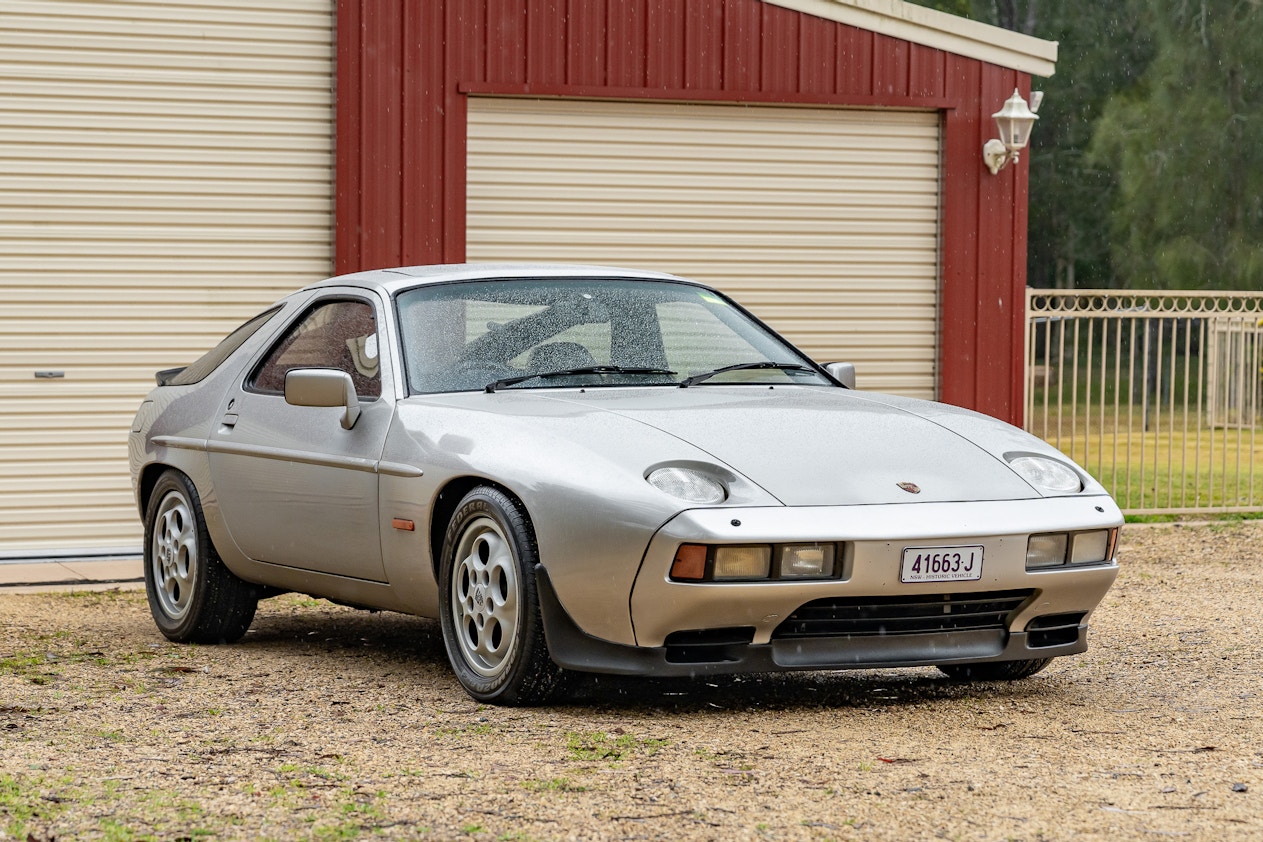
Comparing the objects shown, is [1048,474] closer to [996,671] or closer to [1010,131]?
[996,671]

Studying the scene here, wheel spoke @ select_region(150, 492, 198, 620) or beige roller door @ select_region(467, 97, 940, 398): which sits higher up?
beige roller door @ select_region(467, 97, 940, 398)

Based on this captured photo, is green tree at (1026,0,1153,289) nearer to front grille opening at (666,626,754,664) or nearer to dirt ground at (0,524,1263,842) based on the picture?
dirt ground at (0,524,1263,842)

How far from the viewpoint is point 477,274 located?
6.81 metres

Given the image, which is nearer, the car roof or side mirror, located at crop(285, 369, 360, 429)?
side mirror, located at crop(285, 369, 360, 429)

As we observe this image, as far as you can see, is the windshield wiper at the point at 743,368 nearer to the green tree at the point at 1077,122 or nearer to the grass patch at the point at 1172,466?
the grass patch at the point at 1172,466

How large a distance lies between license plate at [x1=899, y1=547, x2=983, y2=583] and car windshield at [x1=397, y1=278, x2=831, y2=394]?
1361 millimetres

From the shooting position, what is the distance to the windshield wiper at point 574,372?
6273 mm

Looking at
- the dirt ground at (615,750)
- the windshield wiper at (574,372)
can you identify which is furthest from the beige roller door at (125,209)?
the windshield wiper at (574,372)

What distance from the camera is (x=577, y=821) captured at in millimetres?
4254

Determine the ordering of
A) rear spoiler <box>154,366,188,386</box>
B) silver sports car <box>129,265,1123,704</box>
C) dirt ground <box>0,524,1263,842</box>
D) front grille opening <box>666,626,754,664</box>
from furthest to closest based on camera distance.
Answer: rear spoiler <box>154,366,188,386</box>, front grille opening <box>666,626,754,664</box>, silver sports car <box>129,265,1123,704</box>, dirt ground <box>0,524,1263,842</box>

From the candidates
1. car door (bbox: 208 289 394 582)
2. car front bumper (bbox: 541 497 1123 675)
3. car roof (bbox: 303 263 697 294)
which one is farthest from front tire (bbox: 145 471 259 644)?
car front bumper (bbox: 541 497 1123 675)

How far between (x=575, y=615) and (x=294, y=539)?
1.70 m

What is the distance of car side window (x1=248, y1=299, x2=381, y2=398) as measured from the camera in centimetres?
664

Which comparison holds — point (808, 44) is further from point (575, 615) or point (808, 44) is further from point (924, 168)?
point (575, 615)
